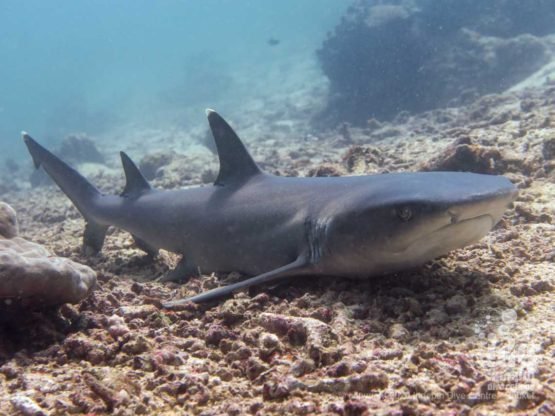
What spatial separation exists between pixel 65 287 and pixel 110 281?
4.44 ft

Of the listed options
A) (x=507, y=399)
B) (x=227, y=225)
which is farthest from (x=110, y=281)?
(x=507, y=399)

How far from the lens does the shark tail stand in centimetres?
502

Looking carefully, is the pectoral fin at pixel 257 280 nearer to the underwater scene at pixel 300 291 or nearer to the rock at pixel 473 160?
the underwater scene at pixel 300 291

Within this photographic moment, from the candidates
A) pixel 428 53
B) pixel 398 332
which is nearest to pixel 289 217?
pixel 398 332

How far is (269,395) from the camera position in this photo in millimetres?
1903

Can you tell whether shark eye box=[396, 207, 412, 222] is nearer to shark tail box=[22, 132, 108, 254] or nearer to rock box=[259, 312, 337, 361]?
rock box=[259, 312, 337, 361]

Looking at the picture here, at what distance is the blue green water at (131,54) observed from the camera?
44.7m

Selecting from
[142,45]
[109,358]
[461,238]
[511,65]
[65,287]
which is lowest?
[109,358]

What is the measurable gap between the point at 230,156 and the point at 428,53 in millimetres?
15584

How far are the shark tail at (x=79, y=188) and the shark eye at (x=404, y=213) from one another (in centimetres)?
374

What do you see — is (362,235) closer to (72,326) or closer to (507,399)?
(507,399)

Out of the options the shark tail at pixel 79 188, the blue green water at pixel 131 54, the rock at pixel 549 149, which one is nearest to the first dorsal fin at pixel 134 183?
the shark tail at pixel 79 188

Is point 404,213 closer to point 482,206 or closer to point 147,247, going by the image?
point 482,206

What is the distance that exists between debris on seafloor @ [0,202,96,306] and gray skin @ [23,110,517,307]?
0.62 meters
